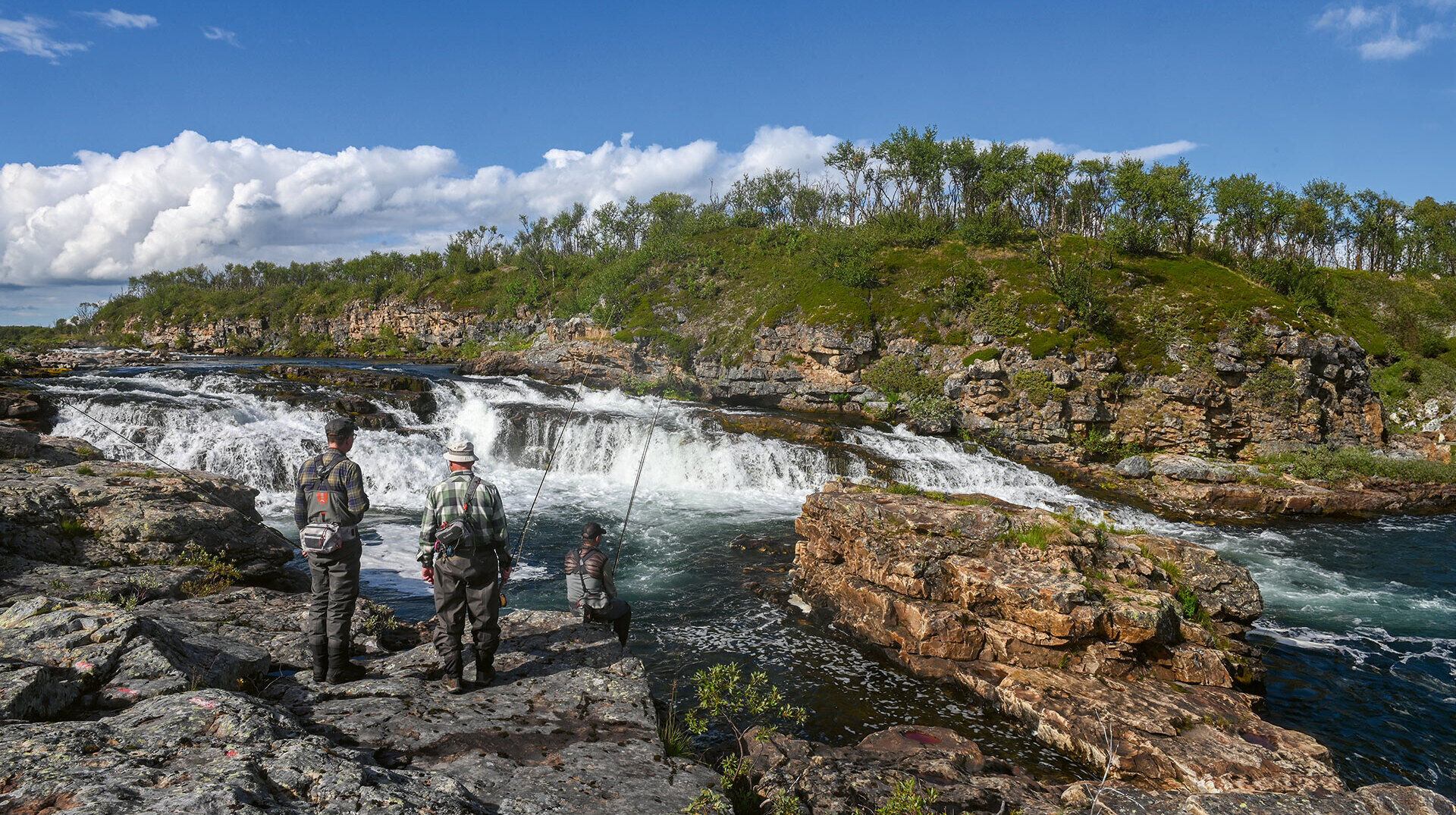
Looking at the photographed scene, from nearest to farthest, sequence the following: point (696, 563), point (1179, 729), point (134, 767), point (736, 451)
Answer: point (134, 767)
point (1179, 729)
point (696, 563)
point (736, 451)

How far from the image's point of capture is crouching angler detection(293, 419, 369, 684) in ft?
20.4

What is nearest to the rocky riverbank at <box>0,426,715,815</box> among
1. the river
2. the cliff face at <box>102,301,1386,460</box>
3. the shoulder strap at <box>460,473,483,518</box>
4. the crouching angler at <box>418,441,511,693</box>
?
the crouching angler at <box>418,441,511,693</box>

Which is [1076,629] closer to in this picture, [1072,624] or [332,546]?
[1072,624]

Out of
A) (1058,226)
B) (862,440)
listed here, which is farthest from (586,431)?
(1058,226)

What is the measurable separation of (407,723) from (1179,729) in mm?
9051

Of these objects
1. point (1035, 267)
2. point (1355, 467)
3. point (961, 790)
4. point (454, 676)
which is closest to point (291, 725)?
point (454, 676)

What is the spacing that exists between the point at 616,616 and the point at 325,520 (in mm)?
3677

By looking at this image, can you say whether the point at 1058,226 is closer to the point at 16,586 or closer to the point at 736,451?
the point at 736,451

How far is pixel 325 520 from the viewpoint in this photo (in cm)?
636

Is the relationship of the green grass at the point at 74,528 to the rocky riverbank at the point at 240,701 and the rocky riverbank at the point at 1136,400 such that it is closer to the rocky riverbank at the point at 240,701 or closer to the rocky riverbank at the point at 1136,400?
the rocky riverbank at the point at 240,701

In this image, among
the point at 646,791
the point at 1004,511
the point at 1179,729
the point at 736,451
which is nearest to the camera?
the point at 646,791

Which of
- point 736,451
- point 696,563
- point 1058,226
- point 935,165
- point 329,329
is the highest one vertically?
point 935,165

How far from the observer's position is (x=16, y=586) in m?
7.30

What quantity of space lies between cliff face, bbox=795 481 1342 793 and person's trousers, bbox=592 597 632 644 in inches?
191
